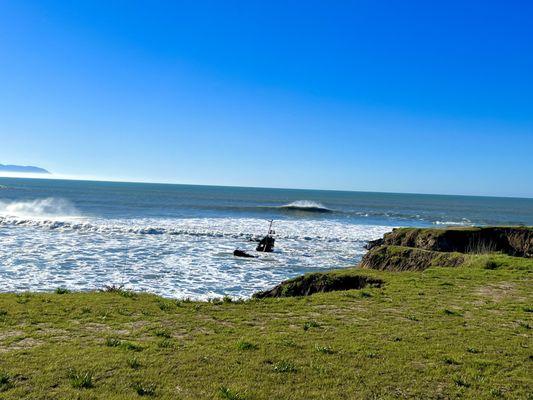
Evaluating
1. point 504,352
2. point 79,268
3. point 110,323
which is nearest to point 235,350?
point 110,323

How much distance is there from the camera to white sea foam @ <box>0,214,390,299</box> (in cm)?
2281

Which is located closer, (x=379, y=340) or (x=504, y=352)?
(x=504, y=352)

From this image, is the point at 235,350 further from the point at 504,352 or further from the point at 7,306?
the point at 7,306

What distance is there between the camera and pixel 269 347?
30.9ft

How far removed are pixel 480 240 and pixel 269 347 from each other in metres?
26.0

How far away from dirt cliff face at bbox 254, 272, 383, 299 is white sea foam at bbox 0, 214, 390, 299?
276cm

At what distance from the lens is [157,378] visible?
25.1 feet

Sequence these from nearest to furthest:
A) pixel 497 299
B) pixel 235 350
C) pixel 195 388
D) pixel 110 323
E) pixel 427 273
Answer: pixel 195 388, pixel 235 350, pixel 110 323, pixel 497 299, pixel 427 273

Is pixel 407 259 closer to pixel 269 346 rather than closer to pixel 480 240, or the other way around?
pixel 480 240

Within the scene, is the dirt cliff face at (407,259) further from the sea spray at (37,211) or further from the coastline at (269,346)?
the sea spray at (37,211)

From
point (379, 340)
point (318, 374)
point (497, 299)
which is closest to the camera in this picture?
point (318, 374)

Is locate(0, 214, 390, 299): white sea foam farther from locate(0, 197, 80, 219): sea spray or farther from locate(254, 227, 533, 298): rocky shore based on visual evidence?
locate(0, 197, 80, 219): sea spray

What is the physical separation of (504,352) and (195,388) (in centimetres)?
673

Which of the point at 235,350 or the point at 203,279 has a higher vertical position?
the point at 235,350
